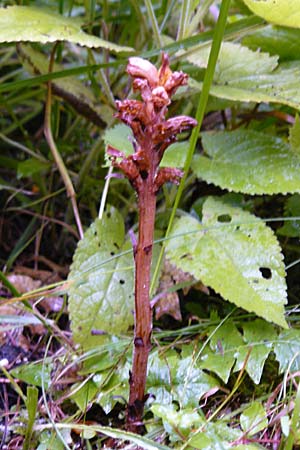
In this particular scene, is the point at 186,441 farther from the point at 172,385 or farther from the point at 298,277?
the point at 298,277

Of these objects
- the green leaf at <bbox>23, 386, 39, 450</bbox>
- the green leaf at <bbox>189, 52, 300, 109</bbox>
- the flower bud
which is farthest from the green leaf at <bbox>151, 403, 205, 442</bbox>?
the green leaf at <bbox>189, 52, 300, 109</bbox>

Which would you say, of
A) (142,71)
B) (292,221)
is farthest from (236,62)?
(142,71)

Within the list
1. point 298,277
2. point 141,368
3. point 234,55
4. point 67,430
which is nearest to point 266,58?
point 234,55

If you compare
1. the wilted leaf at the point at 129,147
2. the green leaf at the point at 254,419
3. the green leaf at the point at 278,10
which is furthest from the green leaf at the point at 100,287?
the green leaf at the point at 278,10

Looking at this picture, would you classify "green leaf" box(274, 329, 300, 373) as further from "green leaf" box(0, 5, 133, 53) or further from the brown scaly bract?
"green leaf" box(0, 5, 133, 53)

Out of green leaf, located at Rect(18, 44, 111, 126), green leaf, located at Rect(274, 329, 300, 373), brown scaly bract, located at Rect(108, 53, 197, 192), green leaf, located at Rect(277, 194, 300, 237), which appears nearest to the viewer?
brown scaly bract, located at Rect(108, 53, 197, 192)

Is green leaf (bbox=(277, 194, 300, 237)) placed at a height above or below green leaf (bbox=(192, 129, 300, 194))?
below

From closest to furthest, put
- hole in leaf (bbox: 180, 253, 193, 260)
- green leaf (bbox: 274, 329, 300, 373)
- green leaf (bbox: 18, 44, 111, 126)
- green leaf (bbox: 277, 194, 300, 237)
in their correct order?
green leaf (bbox: 274, 329, 300, 373) < hole in leaf (bbox: 180, 253, 193, 260) < green leaf (bbox: 277, 194, 300, 237) < green leaf (bbox: 18, 44, 111, 126)

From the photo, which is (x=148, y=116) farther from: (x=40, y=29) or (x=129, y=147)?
(x=40, y=29)
